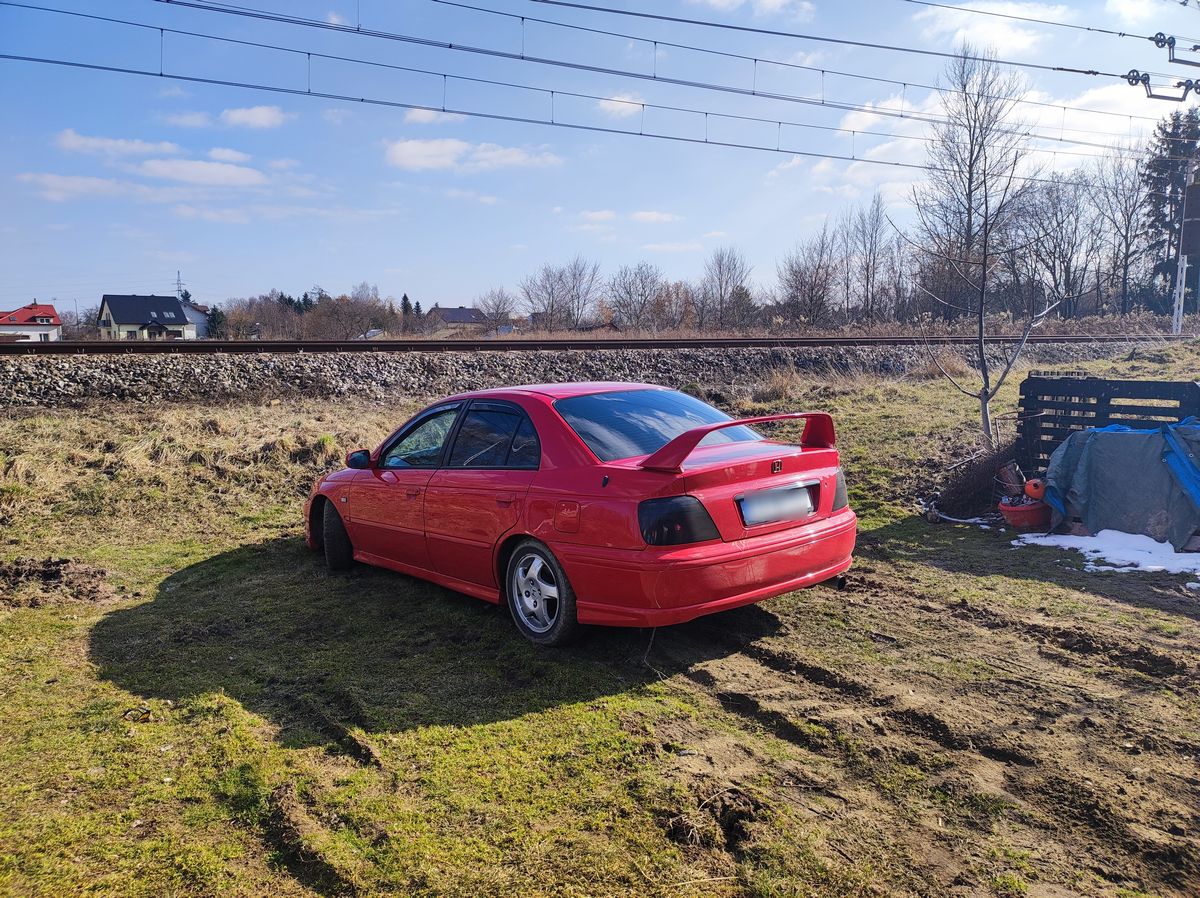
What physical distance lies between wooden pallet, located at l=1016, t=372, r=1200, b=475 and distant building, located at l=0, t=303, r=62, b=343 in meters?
85.3

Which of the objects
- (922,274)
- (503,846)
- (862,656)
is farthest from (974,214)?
(503,846)

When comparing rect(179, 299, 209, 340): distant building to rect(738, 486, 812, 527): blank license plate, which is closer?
rect(738, 486, 812, 527): blank license plate

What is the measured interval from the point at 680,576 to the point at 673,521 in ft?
0.92

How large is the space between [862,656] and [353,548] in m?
4.11

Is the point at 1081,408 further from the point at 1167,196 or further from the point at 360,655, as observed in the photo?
the point at 1167,196

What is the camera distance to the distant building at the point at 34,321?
7488 centimetres

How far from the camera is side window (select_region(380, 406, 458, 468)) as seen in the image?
546 centimetres

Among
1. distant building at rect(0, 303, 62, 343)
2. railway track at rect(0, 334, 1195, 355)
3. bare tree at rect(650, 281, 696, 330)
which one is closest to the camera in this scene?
railway track at rect(0, 334, 1195, 355)

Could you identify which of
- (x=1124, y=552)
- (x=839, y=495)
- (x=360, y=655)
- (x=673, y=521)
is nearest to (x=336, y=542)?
(x=360, y=655)

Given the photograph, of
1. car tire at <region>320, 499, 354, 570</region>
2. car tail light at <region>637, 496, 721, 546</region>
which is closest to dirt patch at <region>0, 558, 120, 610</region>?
car tire at <region>320, 499, 354, 570</region>

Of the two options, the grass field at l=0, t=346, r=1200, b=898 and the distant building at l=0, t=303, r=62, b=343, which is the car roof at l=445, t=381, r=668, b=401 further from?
the distant building at l=0, t=303, r=62, b=343

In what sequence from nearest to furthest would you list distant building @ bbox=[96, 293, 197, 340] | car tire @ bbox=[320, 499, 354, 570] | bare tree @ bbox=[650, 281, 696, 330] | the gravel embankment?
car tire @ bbox=[320, 499, 354, 570] < the gravel embankment < bare tree @ bbox=[650, 281, 696, 330] < distant building @ bbox=[96, 293, 197, 340]

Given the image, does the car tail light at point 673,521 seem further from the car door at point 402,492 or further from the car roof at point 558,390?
the car door at point 402,492

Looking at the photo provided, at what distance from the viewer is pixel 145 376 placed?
1193 centimetres
